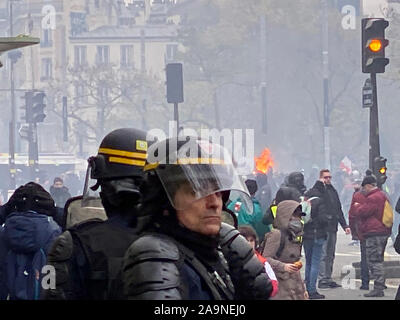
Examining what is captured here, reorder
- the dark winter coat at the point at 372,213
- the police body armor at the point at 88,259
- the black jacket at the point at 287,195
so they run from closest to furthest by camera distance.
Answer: the police body armor at the point at 88,259, the black jacket at the point at 287,195, the dark winter coat at the point at 372,213

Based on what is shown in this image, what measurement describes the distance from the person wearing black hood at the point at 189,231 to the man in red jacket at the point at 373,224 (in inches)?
536

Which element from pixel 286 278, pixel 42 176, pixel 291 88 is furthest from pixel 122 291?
pixel 291 88

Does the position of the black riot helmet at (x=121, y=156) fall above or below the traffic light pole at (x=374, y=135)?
above

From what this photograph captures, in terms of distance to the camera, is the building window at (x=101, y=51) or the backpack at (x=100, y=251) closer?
the backpack at (x=100, y=251)

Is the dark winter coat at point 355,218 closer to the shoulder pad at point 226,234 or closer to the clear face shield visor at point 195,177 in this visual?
the shoulder pad at point 226,234

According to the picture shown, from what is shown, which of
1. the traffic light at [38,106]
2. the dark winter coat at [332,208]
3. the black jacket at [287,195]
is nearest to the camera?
the black jacket at [287,195]

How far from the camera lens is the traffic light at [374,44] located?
20031 millimetres

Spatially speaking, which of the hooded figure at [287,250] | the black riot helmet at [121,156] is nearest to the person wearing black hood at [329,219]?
the hooded figure at [287,250]

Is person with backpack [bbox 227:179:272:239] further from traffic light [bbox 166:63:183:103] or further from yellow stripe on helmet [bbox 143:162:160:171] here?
traffic light [bbox 166:63:183:103]

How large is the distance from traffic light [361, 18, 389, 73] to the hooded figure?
7689 millimetres

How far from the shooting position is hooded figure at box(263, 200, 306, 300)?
10.9 metres
